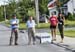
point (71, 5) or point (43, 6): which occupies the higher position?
point (71, 5)

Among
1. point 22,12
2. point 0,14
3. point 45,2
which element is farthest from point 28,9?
point 0,14

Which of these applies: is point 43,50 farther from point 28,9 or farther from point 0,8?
point 0,8

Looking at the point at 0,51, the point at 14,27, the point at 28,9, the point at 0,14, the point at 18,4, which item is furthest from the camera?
the point at 0,14

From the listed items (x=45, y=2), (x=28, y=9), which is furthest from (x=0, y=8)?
(x=28, y=9)

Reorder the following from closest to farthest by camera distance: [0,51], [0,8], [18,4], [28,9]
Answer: [0,51] < [28,9] < [18,4] < [0,8]

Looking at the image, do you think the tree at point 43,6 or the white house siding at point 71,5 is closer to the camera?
the white house siding at point 71,5

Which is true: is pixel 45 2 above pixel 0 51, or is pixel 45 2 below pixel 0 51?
above

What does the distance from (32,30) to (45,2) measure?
69.1 m

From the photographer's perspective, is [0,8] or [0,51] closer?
[0,51]

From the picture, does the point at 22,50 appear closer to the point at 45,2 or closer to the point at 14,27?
the point at 14,27

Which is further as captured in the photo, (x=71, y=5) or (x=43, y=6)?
(x=71, y=5)

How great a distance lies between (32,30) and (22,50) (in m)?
4.08

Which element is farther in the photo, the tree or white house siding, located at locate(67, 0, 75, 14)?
the tree

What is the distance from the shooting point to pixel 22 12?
8275 cm
